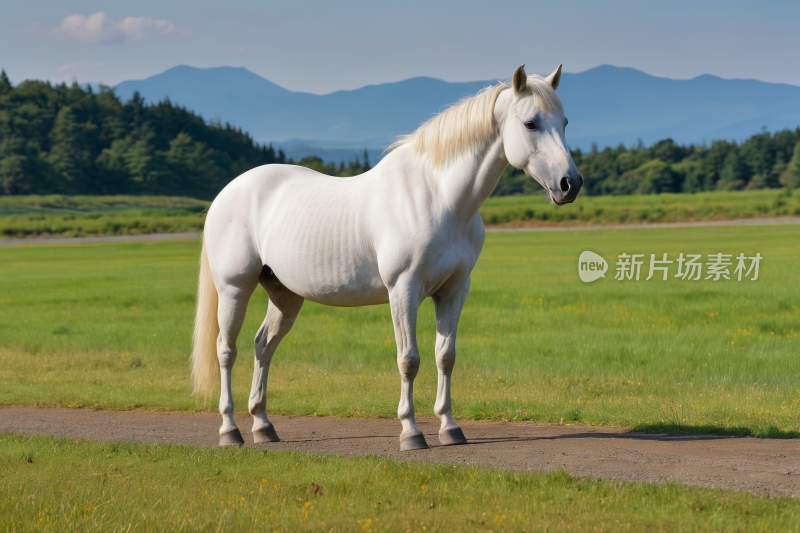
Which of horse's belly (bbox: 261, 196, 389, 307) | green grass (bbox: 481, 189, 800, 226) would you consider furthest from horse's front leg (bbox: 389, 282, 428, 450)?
green grass (bbox: 481, 189, 800, 226)

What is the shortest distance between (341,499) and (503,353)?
8325 mm

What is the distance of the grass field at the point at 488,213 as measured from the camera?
6700 cm

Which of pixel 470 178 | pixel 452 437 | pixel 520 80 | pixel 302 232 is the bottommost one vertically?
pixel 452 437

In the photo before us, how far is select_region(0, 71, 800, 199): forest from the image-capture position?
334 ft

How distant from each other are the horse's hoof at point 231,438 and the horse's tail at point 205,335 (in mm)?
973

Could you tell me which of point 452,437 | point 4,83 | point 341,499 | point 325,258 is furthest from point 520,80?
point 4,83

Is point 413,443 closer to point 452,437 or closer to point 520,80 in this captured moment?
point 452,437

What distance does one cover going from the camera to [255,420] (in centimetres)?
832

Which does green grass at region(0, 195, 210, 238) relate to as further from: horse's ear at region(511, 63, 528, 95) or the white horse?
horse's ear at region(511, 63, 528, 95)

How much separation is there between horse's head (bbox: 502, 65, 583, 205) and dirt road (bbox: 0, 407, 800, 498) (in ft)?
7.29

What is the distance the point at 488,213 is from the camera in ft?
246

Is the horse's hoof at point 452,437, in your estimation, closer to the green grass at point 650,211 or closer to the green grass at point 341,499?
the green grass at point 341,499

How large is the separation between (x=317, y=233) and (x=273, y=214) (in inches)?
26.6

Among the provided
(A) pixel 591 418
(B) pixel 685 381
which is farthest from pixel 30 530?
(B) pixel 685 381
